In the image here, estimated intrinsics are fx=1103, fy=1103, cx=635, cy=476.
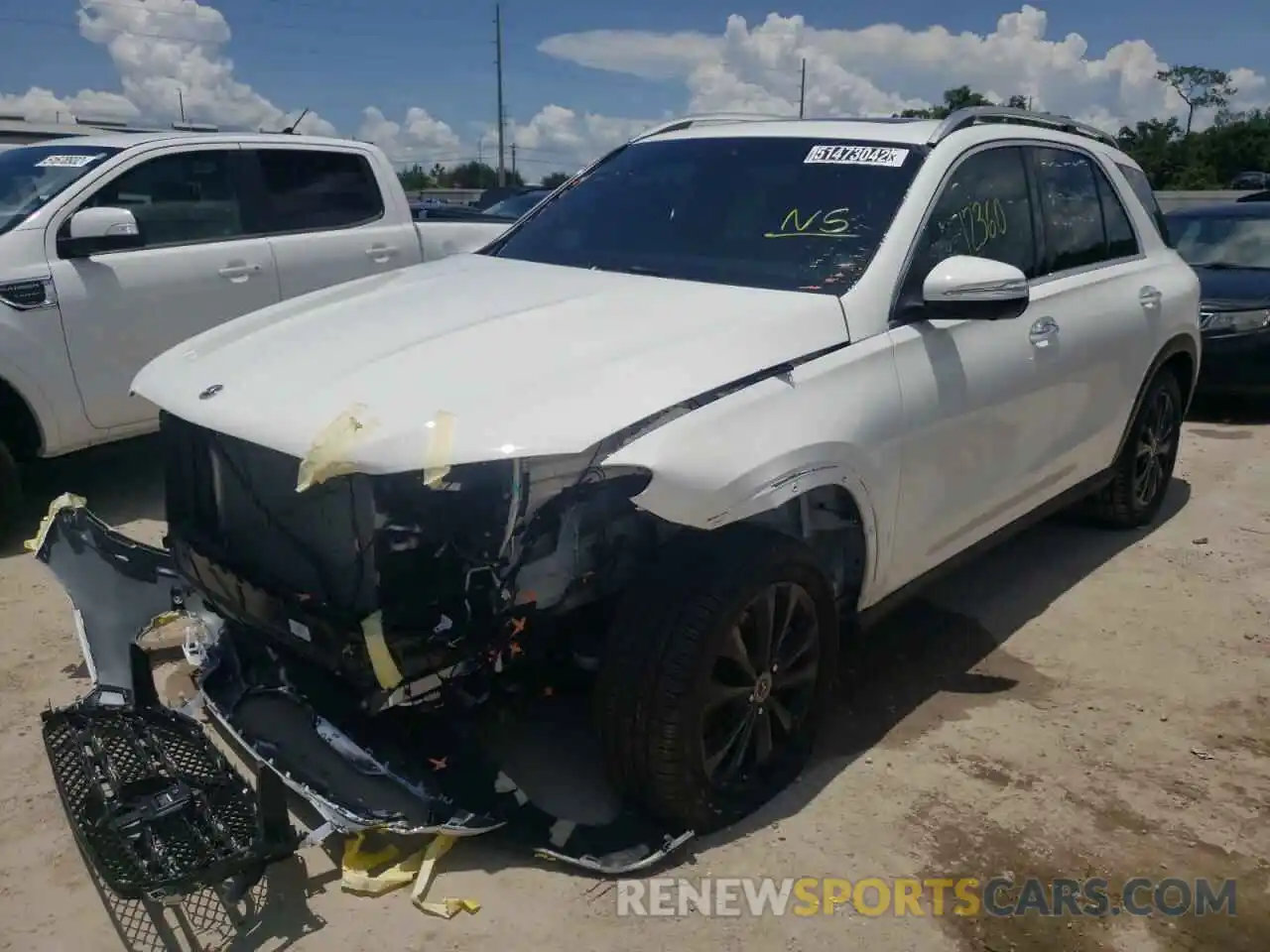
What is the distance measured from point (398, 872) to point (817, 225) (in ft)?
7.53

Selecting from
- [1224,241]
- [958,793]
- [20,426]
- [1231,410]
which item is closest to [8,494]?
[20,426]

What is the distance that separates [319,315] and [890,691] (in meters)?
2.31

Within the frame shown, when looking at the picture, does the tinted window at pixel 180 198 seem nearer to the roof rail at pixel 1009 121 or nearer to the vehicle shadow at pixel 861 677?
the vehicle shadow at pixel 861 677

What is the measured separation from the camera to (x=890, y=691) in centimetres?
389

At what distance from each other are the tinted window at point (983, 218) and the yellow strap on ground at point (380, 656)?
1.92 m

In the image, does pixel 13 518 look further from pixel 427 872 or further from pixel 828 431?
pixel 828 431

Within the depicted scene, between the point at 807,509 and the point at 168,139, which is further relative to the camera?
the point at 168,139

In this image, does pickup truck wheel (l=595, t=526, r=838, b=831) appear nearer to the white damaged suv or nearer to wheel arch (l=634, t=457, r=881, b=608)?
the white damaged suv

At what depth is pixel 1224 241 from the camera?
9.21 m

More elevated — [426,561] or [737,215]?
[737,215]

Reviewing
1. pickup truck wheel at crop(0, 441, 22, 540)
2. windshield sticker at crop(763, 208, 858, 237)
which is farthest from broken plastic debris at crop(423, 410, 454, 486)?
pickup truck wheel at crop(0, 441, 22, 540)

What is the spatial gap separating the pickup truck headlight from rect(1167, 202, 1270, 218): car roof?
1376mm

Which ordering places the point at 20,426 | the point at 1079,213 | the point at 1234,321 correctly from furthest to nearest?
1. the point at 1234,321
2. the point at 20,426
3. the point at 1079,213

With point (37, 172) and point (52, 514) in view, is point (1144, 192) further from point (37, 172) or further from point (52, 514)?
point (37, 172)
